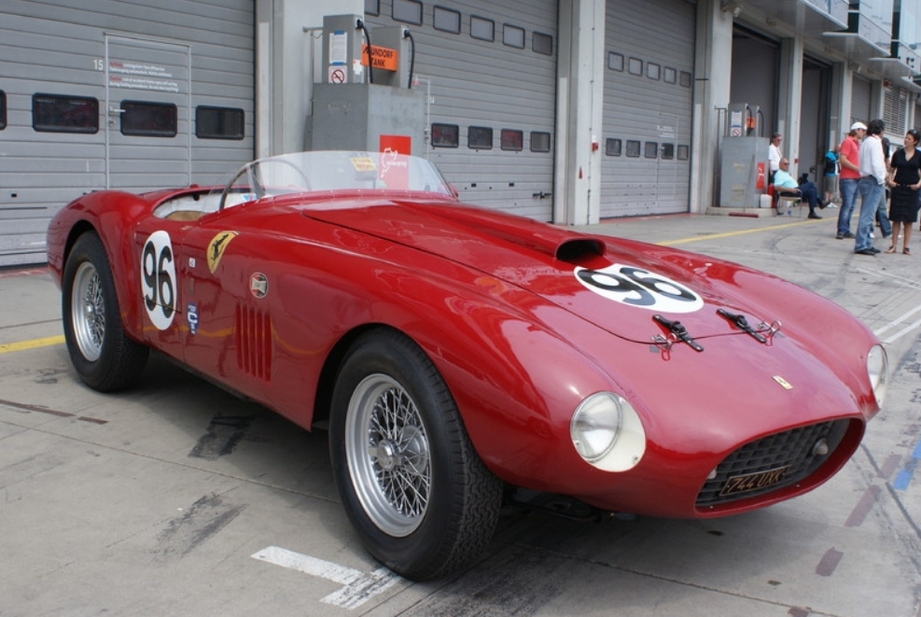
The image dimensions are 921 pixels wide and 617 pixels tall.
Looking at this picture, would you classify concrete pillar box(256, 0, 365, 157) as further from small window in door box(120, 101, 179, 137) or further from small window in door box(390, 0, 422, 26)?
small window in door box(390, 0, 422, 26)

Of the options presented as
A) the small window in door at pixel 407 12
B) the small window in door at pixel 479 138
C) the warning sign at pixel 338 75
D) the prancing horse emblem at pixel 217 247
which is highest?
the small window in door at pixel 407 12

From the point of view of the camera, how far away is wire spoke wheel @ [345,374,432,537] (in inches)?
114

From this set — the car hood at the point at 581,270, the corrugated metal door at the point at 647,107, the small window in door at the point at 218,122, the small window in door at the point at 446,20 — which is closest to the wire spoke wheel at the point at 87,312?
the car hood at the point at 581,270

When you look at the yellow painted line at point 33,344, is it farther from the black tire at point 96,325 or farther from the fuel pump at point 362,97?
the fuel pump at point 362,97

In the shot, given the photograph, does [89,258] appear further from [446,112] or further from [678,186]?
[678,186]

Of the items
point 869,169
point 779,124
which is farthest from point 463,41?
point 779,124

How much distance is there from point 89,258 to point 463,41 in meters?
10.6

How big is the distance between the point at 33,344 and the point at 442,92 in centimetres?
920

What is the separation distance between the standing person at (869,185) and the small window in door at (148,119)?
8.42 metres

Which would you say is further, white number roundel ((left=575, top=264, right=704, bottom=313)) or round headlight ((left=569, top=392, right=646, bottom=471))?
white number roundel ((left=575, top=264, right=704, bottom=313))

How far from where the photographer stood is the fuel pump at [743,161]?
21.4m

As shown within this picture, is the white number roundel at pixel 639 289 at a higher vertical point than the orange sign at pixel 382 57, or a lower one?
lower

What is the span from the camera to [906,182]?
40.8ft

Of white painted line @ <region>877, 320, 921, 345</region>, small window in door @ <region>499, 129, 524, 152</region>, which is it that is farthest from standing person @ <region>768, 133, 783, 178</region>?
white painted line @ <region>877, 320, 921, 345</region>
